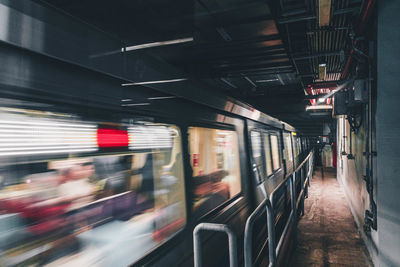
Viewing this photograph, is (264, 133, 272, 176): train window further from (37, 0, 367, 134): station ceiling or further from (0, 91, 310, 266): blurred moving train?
(0, 91, 310, 266): blurred moving train

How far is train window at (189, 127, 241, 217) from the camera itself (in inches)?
110

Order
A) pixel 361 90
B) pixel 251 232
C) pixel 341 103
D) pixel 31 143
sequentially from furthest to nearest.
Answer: pixel 341 103 → pixel 361 90 → pixel 251 232 → pixel 31 143

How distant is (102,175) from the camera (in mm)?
1656

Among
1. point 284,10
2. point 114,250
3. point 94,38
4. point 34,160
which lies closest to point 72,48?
point 94,38

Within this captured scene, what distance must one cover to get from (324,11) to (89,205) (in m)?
2.75

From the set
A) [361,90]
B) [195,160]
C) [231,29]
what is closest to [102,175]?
[195,160]

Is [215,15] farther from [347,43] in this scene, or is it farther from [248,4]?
[347,43]

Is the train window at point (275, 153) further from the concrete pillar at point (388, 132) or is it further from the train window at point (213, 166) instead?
the concrete pillar at point (388, 132)

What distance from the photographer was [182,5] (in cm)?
319

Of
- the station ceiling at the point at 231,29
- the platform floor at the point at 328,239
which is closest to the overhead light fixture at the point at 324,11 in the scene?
the station ceiling at the point at 231,29

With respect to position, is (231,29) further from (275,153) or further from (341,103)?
(275,153)

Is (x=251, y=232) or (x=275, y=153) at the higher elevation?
(x=275, y=153)

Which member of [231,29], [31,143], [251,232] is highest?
[231,29]

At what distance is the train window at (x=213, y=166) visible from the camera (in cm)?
280
